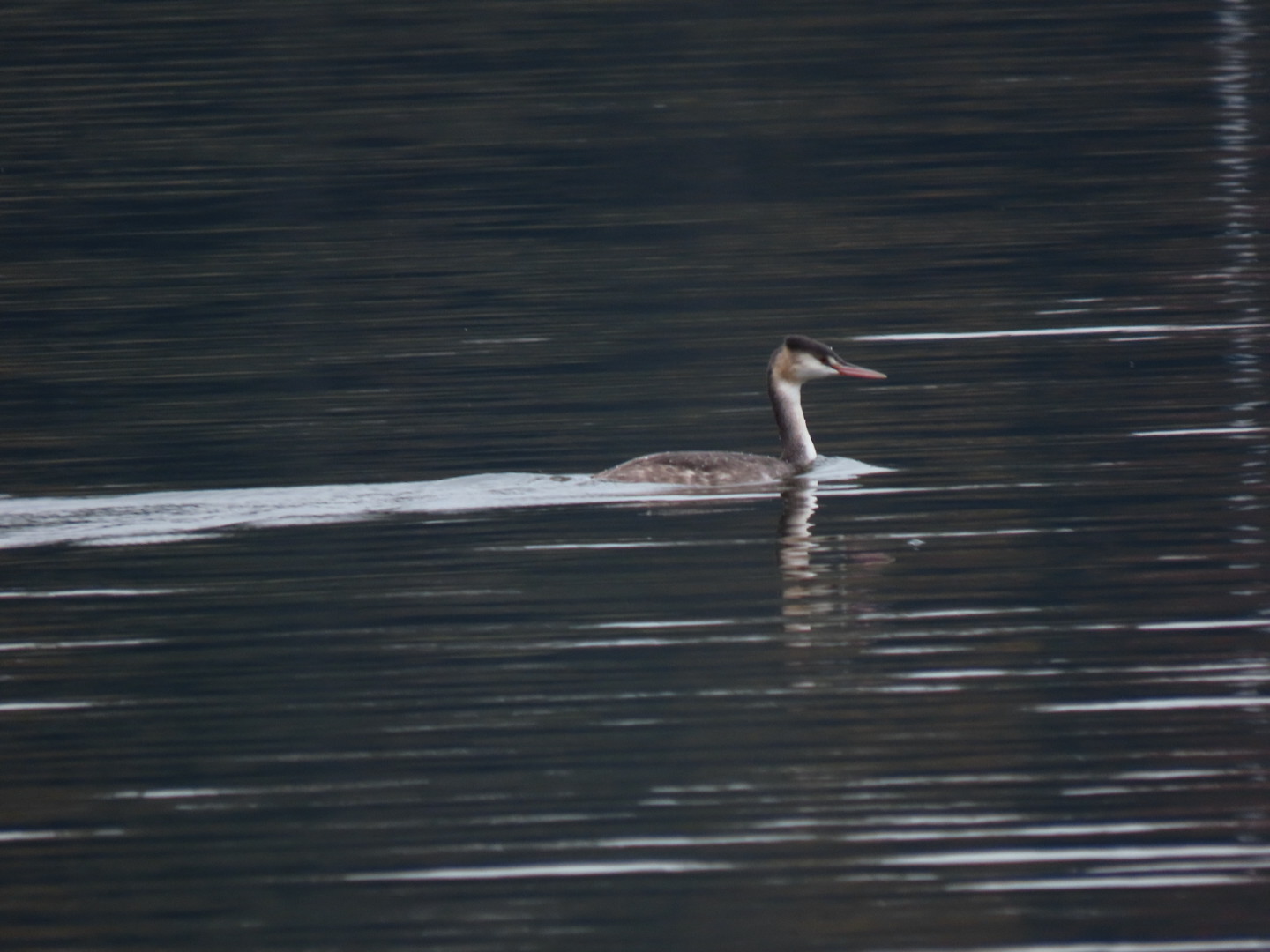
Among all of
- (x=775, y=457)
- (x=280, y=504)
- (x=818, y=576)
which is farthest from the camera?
(x=775, y=457)

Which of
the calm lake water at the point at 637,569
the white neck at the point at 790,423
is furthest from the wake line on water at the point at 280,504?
the white neck at the point at 790,423

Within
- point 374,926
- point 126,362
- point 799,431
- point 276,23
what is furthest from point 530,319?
point 276,23

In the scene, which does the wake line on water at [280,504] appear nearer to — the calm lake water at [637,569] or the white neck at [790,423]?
the calm lake water at [637,569]

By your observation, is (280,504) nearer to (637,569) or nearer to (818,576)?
(637,569)

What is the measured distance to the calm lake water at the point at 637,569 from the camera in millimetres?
8234

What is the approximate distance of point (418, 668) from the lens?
420 inches

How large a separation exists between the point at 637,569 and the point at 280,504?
286 centimetres

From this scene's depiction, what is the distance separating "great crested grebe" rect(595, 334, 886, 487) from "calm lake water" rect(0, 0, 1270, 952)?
19cm

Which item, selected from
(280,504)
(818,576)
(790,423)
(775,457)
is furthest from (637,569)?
(790,423)

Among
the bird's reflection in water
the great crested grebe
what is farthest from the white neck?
the bird's reflection in water

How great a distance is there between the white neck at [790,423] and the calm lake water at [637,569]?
32 cm

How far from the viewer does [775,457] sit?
15836 millimetres

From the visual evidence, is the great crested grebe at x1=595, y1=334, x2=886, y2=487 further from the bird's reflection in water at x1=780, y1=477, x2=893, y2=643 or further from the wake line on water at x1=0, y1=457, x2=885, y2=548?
the bird's reflection in water at x1=780, y1=477, x2=893, y2=643

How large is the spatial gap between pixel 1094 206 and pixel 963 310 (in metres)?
6.47
